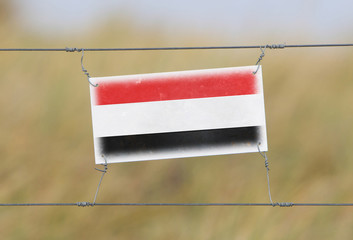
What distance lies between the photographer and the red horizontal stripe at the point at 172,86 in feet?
6.42

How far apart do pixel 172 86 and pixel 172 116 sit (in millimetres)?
96

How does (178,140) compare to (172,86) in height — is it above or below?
below

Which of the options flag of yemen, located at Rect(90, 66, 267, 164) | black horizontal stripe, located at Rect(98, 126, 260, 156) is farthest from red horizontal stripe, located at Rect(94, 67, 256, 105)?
black horizontal stripe, located at Rect(98, 126, 260, 156)

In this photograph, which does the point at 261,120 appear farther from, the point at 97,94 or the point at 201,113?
the point at 97,94

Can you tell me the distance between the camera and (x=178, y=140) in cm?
194

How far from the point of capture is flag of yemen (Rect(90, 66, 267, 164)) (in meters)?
1.95

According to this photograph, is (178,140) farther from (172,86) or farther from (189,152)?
(172,86)

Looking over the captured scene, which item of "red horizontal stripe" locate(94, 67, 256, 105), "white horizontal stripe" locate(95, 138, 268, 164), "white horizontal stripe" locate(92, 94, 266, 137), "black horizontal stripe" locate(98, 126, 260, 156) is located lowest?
"white horizontal stripe" locate(95, 138, 268, 164)

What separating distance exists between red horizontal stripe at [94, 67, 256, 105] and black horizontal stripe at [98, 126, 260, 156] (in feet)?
0.38

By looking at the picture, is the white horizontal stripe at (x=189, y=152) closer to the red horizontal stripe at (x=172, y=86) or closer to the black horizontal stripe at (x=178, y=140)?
the black horizontal stripe at (x=178, y=140)

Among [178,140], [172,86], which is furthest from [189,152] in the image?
[172,86]

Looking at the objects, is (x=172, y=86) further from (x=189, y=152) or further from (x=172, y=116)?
(x=189, y=152)

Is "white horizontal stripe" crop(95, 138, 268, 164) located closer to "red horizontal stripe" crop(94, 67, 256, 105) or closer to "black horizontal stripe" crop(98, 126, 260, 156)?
"black horizontal stripe" crop(98, 126, 260, 156)

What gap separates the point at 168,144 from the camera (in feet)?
6.38
